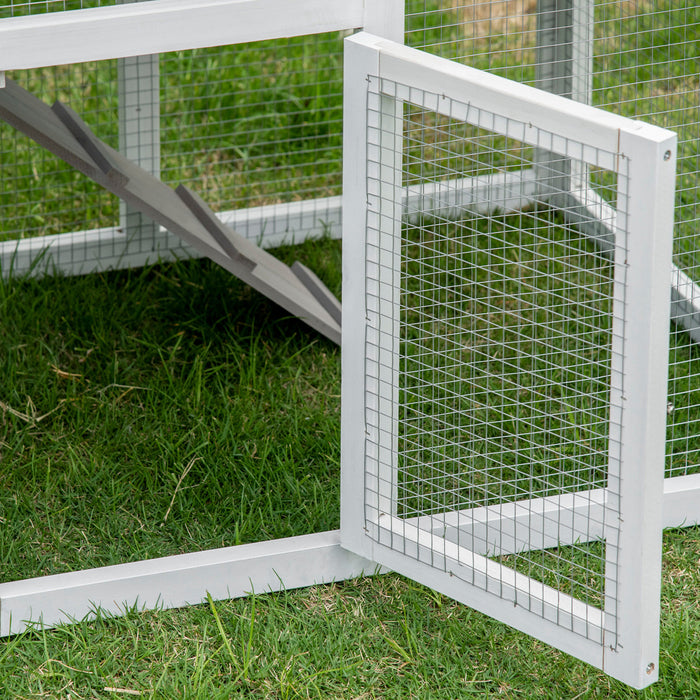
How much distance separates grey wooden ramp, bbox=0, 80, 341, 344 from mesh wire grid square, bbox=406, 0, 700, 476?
2.51 feet

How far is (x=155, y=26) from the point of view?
2.30 meters

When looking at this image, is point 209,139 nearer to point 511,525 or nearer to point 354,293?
point 354,293

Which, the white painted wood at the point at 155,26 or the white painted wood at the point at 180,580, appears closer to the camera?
the white painted wood at the point at 155,26

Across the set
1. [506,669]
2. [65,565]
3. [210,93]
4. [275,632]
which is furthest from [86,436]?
[210,93]

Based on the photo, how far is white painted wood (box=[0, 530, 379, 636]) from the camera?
2.50 meters

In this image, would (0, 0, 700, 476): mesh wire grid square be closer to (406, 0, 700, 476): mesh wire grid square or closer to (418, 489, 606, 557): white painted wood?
(406, 0, 700, 476): mesh wire grid square

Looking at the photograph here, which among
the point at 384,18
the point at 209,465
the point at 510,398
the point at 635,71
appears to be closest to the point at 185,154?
the point at 635,71

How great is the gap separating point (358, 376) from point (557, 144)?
651 millimetres

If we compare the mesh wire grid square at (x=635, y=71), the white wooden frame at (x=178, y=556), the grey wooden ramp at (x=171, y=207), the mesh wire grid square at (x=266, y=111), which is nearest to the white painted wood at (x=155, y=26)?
the white wooden frame at (x=178, y=556)

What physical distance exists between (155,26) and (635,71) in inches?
71.7

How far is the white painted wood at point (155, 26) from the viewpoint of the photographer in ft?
7.36

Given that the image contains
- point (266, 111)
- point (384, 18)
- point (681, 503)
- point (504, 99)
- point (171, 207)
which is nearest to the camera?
point (504, 99)

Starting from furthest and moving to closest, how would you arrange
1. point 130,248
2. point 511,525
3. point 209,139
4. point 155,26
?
point 209,139
point 130,248
point 511,525
point 155,26

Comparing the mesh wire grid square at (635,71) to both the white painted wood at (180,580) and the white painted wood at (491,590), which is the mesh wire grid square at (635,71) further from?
the white painted wood at (180,580)
